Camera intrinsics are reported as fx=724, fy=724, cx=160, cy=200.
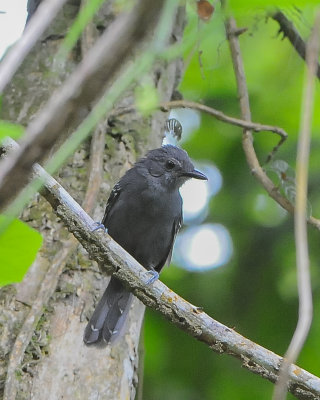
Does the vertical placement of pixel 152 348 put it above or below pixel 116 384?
above

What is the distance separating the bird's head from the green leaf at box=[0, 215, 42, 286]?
323cm

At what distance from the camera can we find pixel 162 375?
5.37 meters

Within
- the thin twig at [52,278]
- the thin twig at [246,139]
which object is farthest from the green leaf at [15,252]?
the thin twig at [246,139]

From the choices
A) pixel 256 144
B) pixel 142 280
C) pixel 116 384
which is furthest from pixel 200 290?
pixel 142 280

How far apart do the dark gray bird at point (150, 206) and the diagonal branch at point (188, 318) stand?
4.35 feet

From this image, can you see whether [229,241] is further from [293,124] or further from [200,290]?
[293,124]

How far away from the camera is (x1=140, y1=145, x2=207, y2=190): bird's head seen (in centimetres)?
448

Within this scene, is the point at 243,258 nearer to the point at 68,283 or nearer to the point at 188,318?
the point at 68,283

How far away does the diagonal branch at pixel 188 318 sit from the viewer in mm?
2617

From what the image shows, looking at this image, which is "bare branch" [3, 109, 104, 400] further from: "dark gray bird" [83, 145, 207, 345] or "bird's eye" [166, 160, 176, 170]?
"bird's eye" [166, 160, 176, 170]

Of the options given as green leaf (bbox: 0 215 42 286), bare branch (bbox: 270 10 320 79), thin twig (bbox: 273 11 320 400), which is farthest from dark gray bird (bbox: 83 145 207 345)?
thin twig (bbox: 273 11 320 400)

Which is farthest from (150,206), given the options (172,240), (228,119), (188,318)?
(188,318)

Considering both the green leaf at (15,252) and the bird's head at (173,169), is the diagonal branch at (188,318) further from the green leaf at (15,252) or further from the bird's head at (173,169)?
the bird's head at (173,169)

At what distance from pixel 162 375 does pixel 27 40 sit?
483 cm
